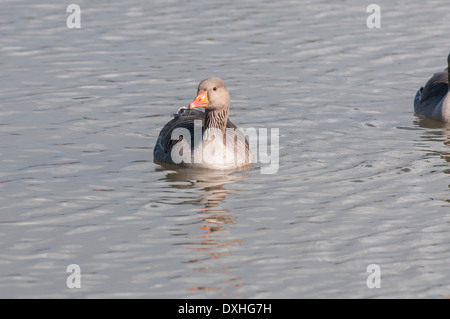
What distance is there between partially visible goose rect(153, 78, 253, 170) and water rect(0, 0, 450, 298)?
0.27 meters

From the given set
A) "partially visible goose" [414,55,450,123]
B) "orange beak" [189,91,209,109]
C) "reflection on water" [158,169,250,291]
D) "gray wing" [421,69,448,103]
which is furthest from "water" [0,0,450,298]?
"orange beak" [189,91,209,109]

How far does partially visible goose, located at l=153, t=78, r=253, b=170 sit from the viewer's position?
15.7m

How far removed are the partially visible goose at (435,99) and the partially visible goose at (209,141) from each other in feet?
15.4

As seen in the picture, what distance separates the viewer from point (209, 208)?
13664mm

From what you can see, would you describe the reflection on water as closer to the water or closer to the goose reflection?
the water

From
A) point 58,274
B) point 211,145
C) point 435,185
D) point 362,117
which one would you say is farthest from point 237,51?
point 58,274

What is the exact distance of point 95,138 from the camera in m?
17.3

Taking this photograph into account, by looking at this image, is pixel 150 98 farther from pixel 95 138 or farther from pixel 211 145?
pixel 211 145

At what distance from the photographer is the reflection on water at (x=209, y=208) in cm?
1172

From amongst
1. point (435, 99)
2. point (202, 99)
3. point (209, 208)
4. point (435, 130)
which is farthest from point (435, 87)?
point (209, 208)

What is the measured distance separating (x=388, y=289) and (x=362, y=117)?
8.22 metres

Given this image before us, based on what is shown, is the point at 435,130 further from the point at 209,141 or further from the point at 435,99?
the point at 209,141

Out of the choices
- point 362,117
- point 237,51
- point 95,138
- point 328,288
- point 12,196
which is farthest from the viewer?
point 237,51

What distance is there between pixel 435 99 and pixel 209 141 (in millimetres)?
5863
